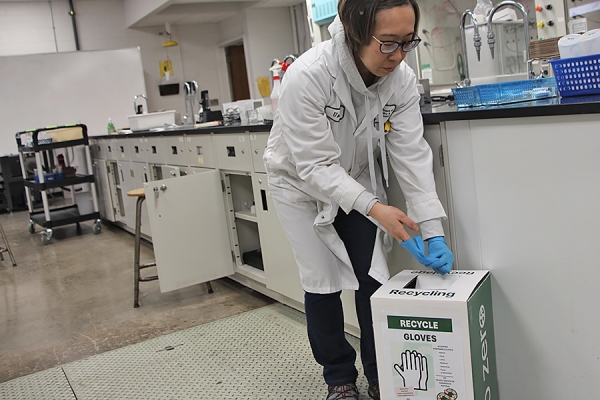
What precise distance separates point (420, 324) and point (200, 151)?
2146 millimetres

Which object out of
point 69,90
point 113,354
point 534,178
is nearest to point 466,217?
point 534,178

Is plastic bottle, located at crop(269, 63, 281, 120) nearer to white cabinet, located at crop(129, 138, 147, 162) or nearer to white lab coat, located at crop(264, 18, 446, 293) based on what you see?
white lab coat, located at crop(264, 18, 446, 293)

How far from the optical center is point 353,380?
70.0 inches

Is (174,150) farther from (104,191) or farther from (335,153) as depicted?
(335,153)

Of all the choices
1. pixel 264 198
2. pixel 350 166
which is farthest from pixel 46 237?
pixel 350 166

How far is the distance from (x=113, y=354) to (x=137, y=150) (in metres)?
2.24

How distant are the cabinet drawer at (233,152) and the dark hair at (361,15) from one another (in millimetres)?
1312

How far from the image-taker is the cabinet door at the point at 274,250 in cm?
251

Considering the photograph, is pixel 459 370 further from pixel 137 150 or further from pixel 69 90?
pixel 69 90

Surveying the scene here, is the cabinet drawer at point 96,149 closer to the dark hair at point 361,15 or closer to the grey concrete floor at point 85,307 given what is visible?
the grey concrete floor at point 85,307

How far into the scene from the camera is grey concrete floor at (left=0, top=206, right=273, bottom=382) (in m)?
2.59

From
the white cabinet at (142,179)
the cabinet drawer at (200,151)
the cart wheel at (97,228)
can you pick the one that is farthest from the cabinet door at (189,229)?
the cart wheel at (97,228)

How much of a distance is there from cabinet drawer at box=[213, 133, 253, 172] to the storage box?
4.54ft

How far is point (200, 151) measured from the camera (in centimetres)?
323
